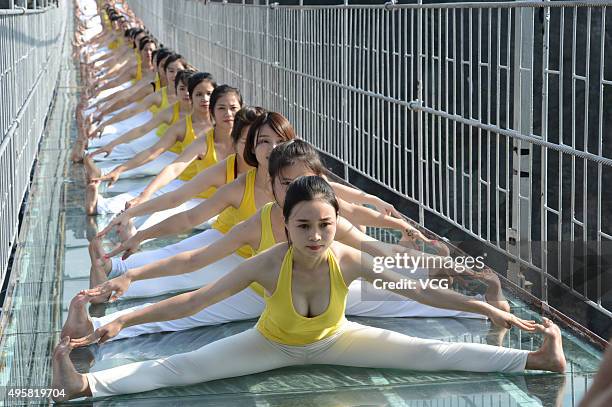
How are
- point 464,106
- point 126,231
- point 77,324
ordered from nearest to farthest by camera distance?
1. point 77,324
2. point 126,231
3. point 464,106

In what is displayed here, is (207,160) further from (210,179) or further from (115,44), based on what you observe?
(115,44)

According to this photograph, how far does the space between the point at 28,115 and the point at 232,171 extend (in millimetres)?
4397

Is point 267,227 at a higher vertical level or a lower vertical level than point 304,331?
higher

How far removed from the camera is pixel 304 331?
449 centimetres

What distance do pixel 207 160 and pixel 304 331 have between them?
384cm

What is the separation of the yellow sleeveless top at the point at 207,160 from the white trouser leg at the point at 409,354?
11.8 feet

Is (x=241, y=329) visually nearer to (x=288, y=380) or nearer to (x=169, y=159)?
(x=288, y=380)

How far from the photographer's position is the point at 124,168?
885 cm

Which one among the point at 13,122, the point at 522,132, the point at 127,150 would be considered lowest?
the point at 127,150

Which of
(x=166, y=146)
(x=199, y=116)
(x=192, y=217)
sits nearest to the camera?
(x=192, y=217)

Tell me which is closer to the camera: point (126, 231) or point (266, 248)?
point (266, 248)

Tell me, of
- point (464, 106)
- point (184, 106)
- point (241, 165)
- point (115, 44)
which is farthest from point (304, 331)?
point (115, 44)

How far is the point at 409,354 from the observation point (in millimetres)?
4625

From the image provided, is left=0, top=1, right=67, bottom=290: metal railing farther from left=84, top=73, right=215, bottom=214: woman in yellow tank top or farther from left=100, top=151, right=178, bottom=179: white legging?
left=100, top=151, right=178, bottom=179: white legging
